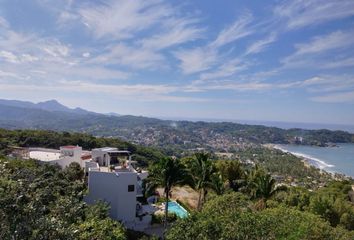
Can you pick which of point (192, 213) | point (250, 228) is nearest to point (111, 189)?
point (192, 213)

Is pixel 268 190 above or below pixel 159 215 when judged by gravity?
above

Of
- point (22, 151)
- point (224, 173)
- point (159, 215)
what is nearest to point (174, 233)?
point (159, 215)

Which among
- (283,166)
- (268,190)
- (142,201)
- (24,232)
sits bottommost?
(283,166)

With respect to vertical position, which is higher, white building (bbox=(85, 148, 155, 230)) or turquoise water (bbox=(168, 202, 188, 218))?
white building (bbox=(85, 148, 155, 230))

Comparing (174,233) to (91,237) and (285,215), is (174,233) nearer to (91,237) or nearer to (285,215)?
(91,237)

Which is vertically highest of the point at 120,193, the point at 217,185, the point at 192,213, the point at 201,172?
the point at 201,172

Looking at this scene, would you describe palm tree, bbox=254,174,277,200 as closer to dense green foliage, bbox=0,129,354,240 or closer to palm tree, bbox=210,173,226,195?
dense green foliage, bbox=0,129,354,240

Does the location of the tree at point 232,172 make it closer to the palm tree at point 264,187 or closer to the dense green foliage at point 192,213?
the dense green foliage at point 192,213

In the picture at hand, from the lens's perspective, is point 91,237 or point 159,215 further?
point 159,215

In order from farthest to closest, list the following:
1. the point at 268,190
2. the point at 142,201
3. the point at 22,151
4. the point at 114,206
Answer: the point at 22,151 < the point at 142,201 < the point at 268,190 < the point at 114,206

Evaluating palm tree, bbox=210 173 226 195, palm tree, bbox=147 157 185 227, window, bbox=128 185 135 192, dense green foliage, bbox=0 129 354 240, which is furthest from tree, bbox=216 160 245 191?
window, bbox=128 185 135 192

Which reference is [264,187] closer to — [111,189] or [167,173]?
[167,173]
